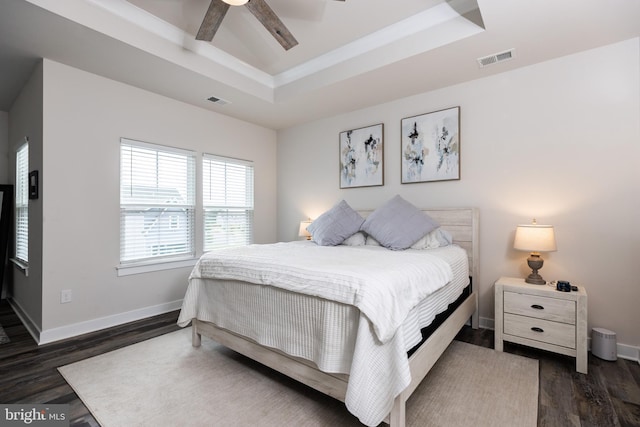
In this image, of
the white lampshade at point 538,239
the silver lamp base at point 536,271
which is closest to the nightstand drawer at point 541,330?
the silver lamp base at point 536,271

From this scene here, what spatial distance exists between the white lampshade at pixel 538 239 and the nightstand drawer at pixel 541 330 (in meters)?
0.57

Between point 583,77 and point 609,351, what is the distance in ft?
7.58

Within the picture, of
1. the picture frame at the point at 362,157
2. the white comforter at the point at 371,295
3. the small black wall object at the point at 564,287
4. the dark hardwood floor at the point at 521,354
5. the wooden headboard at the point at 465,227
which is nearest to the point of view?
the white comforter at the point at 371,295

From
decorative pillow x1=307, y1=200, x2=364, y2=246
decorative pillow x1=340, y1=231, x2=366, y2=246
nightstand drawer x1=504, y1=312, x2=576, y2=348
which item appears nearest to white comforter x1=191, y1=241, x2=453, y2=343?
nightstand drawer x1=504, y1=312, x2=576, y2=348

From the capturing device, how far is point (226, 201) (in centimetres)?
430

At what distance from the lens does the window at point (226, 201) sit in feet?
13.4

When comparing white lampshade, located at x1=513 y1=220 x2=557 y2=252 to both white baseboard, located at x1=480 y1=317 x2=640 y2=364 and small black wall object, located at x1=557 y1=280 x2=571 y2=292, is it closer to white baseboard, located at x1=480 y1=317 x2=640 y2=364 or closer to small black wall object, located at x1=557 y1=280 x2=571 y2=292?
small black wall object, located at x1=557 y1=280 x2=571 y2=292

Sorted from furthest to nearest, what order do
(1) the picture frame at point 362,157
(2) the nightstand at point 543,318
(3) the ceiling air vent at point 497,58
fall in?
1. (1) the picture frame at point 362,157
2. (3) the ceiling air vent at point 497,58
3. (2) the nightstand at point 543,318

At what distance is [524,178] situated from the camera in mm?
2883

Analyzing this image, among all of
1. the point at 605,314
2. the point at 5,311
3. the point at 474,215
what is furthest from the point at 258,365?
the point at 5,311

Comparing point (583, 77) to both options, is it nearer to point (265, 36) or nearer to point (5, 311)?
point (265, 36)

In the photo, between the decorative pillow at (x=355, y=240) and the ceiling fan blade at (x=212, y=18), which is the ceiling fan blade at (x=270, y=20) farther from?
the decorative pillow at (x=355, y=240)

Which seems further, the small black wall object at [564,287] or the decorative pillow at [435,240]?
the decorative pillow at [435,240]

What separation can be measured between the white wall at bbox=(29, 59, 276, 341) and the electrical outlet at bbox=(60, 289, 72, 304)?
0.10 ft
